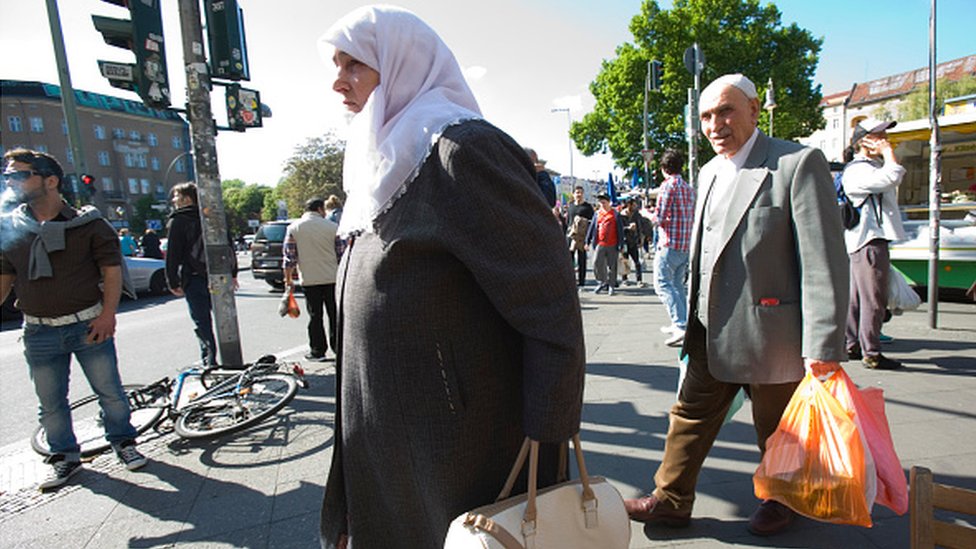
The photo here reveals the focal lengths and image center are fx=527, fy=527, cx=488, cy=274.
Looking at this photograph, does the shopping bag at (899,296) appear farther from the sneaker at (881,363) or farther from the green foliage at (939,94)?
the green foliage at (939,94)

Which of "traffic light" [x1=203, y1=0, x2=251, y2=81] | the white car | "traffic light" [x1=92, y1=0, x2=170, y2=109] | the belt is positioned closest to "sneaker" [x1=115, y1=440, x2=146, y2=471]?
the belt

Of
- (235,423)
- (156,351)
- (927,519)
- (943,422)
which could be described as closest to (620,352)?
(943,422)

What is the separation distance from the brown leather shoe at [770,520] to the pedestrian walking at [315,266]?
4817 millimetres

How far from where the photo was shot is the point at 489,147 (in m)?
1.22

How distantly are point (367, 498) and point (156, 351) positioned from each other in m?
7.49

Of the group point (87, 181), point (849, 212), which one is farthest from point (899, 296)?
point (87, 181)

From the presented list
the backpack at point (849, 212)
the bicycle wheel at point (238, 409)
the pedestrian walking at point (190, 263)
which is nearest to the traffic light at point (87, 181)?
the pedestrian walking at point (190, 263)

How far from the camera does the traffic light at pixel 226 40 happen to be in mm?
5008

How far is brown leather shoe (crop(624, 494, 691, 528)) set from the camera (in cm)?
248

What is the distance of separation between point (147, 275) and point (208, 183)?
34.1 feet

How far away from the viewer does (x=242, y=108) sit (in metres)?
5.71

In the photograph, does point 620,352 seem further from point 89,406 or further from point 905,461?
point 89,406

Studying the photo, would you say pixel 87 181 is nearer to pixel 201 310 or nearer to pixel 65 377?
pixel 201 310

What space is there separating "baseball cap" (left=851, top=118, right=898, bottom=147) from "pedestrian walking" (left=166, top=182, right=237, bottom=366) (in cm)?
602
